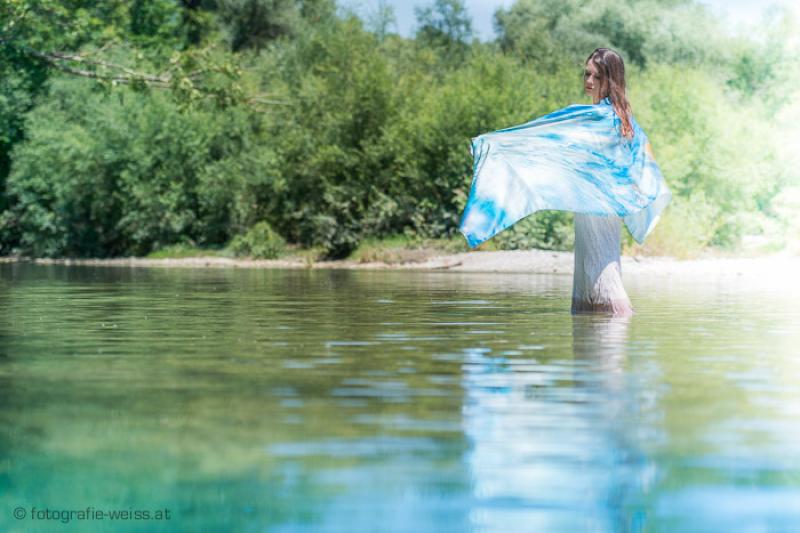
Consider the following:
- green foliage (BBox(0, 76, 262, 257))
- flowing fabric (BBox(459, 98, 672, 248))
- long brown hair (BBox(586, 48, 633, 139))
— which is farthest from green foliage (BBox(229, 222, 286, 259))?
long brown hair (BBox(586, 48, 633, 139))

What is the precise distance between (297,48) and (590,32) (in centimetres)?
1931

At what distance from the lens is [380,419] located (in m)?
7.27

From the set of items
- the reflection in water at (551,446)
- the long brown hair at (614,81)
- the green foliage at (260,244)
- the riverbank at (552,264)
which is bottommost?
→ the reflection in water at (551,446)

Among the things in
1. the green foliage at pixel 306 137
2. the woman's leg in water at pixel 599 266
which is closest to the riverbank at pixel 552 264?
the green foliage at pixel 306 137

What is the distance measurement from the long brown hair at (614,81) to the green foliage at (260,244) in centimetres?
2847

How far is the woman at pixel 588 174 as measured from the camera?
1458 cm

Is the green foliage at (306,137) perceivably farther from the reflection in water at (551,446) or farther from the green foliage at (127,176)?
the reflection in water at (551,446)

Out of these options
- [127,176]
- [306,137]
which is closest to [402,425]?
[306,137]

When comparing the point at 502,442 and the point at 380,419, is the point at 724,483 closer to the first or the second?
the point at 502,442

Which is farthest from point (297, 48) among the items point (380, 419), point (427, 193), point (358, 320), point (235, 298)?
point (380, 419)

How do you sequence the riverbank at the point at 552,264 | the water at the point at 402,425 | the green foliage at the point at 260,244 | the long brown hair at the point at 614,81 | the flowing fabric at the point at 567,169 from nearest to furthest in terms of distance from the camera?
the water at the point at 402,425 < the flowing fabric at the point at 567,169 < the long brown hair at the point at 614,81 < the riverbank at the point at 552,264 < the green foliage at the point at 260,244

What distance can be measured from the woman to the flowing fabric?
0.03ft

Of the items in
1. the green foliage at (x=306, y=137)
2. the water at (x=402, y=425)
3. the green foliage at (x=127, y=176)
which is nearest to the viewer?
the water at (x=402, y=425)

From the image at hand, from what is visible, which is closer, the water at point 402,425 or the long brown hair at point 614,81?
the water at point 402,425
